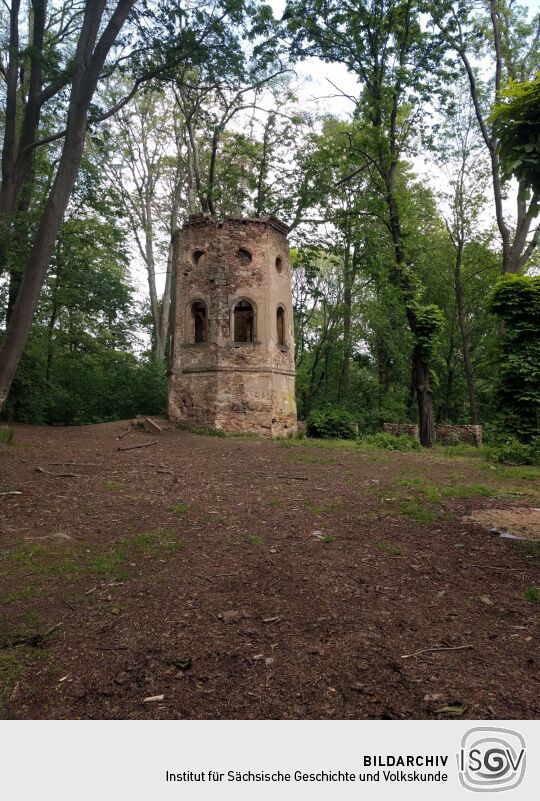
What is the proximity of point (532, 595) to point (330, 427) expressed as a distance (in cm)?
1489

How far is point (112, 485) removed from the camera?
7727 mm

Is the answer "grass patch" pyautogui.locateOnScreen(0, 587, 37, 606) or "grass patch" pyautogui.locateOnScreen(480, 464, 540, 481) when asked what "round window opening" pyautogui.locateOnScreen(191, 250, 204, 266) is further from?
"grass patch" pyautogui.locateOnScreen(0, 587, 37, 606)

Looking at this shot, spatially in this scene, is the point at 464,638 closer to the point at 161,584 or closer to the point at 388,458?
the point at 161,584

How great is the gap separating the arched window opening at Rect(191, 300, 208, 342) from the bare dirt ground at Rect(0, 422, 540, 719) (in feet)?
30.2

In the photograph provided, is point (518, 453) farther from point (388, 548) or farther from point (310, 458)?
point (388, 548)

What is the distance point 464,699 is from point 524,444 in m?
10.2

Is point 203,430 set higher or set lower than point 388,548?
higher

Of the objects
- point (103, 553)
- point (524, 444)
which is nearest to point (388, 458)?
point (524, 444)

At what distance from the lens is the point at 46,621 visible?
11.4 ft

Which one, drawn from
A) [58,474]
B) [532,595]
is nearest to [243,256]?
[58,474]

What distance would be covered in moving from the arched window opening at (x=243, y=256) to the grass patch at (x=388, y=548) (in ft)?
41.0

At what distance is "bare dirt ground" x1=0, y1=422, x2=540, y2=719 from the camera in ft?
8.55

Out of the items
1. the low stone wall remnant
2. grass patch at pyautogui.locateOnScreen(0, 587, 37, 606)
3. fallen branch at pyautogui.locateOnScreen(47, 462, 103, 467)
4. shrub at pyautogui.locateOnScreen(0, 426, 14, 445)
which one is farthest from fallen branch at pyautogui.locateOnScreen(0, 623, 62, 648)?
the low stone wall remnant

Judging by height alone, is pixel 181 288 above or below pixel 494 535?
above
